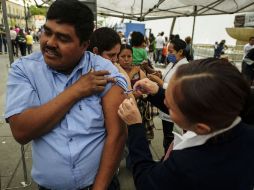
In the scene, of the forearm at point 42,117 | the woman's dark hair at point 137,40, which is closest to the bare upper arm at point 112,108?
the forearm at point 42,117

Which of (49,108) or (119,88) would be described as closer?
(49,108)

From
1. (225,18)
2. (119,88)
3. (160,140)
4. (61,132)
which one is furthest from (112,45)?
(225,18)

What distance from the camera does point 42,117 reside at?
1249 mm

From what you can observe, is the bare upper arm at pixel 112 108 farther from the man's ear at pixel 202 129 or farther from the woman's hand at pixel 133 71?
the woman's hand at pixel 133 71

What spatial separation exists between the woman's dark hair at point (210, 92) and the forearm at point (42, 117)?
500 mm

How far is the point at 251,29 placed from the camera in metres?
21.0

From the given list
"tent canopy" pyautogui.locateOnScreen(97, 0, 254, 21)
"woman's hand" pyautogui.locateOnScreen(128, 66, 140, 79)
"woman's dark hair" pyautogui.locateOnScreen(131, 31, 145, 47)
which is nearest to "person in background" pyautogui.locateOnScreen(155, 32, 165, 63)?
"tent canopy" pyautogui.locateOnScreen(97, 0, 254, 21)

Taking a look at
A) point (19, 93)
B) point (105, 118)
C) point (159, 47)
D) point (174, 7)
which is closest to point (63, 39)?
point (19, 93)

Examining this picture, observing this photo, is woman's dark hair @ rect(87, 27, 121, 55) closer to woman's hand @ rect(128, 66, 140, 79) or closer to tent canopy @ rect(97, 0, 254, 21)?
woman's hand @ rect(128, 66, 140, 79)

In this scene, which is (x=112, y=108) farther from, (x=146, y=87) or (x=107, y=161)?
(x=146, y=87)

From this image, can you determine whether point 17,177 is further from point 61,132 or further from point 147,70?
point 61,132

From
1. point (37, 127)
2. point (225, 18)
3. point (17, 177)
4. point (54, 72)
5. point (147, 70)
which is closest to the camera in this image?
point (37, 127)

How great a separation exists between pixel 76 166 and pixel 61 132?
0.59ft

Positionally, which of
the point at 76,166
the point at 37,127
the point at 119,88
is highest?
the point at 119,88
